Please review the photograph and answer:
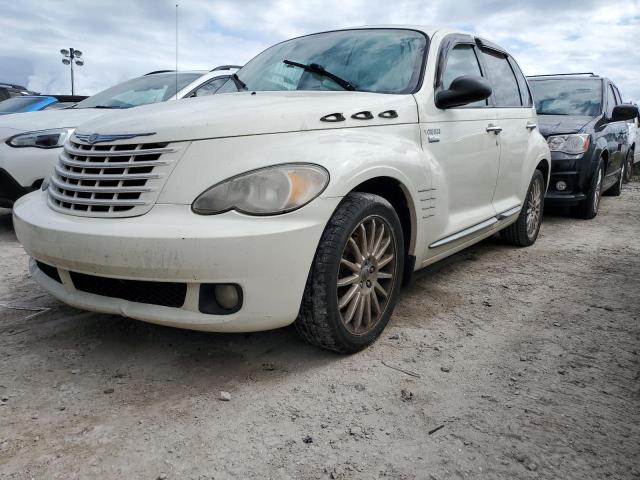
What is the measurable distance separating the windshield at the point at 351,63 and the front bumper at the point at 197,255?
1.12 metres

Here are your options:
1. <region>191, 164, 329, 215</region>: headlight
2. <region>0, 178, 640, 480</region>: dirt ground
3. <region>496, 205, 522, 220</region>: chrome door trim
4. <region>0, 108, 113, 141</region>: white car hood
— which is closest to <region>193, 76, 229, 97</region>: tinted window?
<region>0, 108, 113, 141</region>: white car hood

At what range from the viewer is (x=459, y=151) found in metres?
3.33

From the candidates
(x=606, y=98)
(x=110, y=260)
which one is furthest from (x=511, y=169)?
(x=606, y=98)

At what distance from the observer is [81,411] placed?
2.10 m

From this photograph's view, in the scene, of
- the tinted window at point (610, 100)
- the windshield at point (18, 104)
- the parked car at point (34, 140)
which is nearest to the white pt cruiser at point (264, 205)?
the parked car at point (34, 140)

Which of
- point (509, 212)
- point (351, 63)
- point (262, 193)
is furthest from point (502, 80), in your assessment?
point (262, 193)

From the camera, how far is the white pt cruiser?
215cm

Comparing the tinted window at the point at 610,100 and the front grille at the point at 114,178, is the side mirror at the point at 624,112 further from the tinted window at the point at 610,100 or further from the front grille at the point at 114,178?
the front grille at the point at 114,178

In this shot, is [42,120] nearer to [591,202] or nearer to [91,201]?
[91,201]

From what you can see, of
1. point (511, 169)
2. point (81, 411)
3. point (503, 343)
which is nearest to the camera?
point (81, 411)

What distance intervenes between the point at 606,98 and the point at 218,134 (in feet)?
20.8

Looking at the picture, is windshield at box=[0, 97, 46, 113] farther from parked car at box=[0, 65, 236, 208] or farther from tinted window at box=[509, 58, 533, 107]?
tinted window at box=[509, 58, 533, 107]

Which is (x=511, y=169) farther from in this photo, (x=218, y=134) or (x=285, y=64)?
(x=218, y=134)

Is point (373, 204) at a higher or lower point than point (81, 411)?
higher
